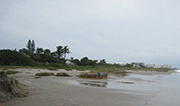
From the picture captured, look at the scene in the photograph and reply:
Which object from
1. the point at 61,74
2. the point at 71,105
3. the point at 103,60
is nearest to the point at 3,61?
the point at 61,74

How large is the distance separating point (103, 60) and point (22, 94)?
314ft

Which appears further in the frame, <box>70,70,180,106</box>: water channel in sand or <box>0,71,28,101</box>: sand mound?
<box>70,70,180,106</box>: water channel in sand

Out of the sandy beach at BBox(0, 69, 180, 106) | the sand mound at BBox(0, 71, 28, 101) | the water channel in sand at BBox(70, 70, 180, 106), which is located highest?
the sand mound at BBox(0, 71, 28, 101)

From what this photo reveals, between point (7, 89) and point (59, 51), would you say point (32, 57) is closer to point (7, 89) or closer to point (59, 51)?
point (59, 51)

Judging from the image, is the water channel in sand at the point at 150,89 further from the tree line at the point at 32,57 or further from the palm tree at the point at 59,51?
the palm tree at the point at 59,51

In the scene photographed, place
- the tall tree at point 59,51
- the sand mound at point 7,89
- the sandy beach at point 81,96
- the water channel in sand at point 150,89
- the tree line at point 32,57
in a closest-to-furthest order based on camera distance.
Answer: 1. the sand mound at point 7,89
2. the sandy beach at point 81,96
3. the water channel in sand at point 150,89
4. the tree line at point 32,57
5. the tall tree at point 59,51

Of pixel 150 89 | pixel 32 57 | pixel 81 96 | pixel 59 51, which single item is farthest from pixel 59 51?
pixel 81 96

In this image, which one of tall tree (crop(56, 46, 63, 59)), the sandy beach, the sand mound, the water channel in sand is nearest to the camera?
the sand mound

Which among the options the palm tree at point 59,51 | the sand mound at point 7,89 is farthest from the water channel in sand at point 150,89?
the palm tree at point 59,51

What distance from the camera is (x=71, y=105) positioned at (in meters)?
5.97

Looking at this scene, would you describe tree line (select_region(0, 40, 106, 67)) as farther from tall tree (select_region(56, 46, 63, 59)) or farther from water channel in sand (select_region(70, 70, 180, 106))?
water channel in sand (select_region(70, 70, 180, 106))

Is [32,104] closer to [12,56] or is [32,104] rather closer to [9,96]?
[9,96]

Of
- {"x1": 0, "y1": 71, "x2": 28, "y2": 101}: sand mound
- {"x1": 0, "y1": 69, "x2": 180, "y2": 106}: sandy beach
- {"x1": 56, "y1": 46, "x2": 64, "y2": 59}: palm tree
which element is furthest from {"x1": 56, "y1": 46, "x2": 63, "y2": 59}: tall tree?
{"x1": 0, "y1": 71, "x2": 28, "y2": 101}: sand mound

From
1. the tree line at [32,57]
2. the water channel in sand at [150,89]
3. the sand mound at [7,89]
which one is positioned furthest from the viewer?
the tree line at [32,57]
